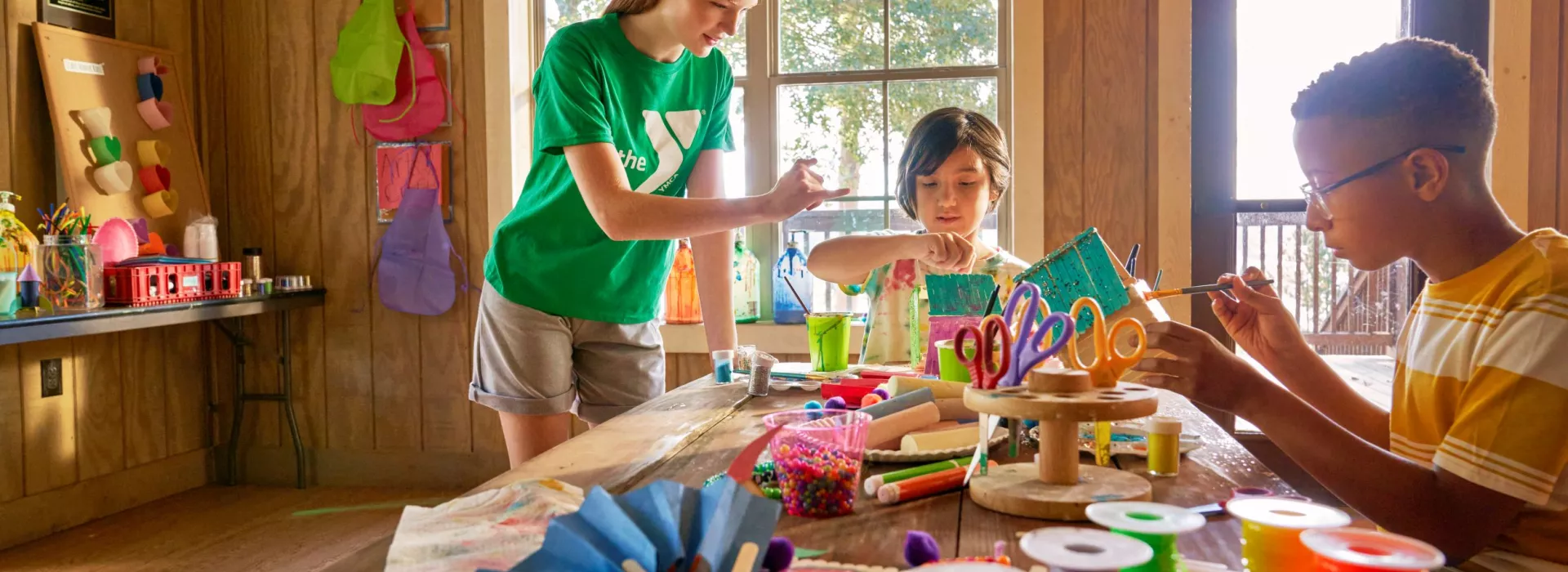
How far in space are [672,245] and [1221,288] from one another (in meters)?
0.98

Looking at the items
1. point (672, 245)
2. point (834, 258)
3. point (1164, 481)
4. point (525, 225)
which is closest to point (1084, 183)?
point (834, 258)

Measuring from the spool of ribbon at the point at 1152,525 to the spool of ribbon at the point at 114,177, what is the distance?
345 cm

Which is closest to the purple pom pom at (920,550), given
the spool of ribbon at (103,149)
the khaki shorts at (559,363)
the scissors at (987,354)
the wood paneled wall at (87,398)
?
the scissors at (987,354)

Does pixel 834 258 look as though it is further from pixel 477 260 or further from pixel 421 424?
pixel 421 424

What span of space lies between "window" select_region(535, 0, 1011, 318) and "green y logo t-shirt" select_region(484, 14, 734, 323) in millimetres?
1457

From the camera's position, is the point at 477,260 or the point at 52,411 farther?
the point at 477,260

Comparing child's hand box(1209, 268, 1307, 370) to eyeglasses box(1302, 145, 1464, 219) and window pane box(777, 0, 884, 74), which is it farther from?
window pane box(777, 0, 884, 74)

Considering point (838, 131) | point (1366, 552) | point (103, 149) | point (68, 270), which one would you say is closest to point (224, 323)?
point (103, 149)

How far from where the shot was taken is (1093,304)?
1.00 metres

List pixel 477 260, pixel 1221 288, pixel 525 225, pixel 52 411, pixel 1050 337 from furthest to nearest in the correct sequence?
1. pixel 477 260
2. pixel 52 411
3. pixel 525 225
4. pixel 1221 288
5. pixel 1050 337

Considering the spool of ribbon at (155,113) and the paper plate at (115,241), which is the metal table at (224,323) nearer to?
the paper plate at (115,241)

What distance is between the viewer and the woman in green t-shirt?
1.65 meters

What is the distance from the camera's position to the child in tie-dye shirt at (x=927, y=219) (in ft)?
6.88

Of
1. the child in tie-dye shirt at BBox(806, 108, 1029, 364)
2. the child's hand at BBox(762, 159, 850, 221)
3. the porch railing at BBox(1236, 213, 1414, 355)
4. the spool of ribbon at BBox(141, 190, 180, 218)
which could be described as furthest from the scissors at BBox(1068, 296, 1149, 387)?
the spool of ribbon at BBox(141, 190, 180, 218)
